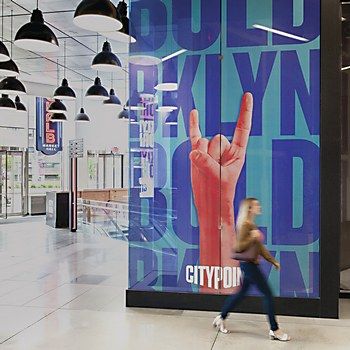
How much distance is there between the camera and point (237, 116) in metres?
5.71

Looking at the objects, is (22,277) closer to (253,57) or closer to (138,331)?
(138,331)

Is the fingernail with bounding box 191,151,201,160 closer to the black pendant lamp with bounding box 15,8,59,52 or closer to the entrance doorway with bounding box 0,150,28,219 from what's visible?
the black pendant lamp with bounding box 15,8,59,52

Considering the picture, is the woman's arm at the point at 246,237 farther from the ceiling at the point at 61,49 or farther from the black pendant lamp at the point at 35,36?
the ceiling at the point at 61,49

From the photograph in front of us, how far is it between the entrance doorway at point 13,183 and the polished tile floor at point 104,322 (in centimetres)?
1017

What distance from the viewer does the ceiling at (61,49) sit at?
959cm

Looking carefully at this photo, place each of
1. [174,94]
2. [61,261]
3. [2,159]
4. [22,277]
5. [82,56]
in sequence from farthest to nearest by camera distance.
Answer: [2,159] < [82,56] < [61,261] < [22,277] < [174,94]

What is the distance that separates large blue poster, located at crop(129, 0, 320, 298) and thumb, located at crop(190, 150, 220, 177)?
0.4 inches

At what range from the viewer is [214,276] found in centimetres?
574

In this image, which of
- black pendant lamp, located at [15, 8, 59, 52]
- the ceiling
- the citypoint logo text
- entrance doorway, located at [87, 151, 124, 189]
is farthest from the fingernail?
entrance doorway, located at [87, 151, 124, 189]

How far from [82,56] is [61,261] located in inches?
247

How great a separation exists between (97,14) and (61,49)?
24.7ft

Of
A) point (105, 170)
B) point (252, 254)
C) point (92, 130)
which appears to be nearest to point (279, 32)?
point (252, 254)

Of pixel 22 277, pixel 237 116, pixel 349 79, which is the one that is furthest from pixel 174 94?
pixel 22 277

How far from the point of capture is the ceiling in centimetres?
959
